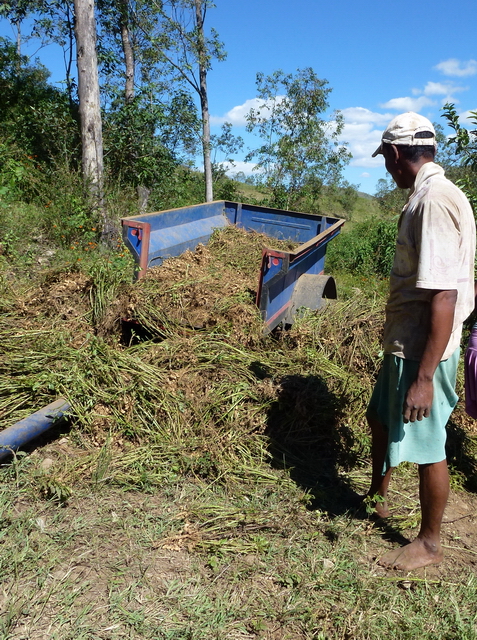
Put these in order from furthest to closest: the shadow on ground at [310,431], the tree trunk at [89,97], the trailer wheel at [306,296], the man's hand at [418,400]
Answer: the tree trunk at [89,97] → the trailer wheel at [306,296] → the shadow on ground at [310,431] → the man's hand at [418,400]

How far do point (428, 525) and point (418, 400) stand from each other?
0.69m

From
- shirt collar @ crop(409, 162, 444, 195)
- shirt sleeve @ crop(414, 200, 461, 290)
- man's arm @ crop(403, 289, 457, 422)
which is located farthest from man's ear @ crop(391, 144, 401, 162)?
man's arm @ crop(403, 289, 457, 422)

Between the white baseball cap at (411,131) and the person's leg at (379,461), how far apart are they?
1.36 m

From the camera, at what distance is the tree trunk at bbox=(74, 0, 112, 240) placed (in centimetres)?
732

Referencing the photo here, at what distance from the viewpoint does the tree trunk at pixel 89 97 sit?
732 cm

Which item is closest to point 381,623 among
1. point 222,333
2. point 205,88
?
point 222,333

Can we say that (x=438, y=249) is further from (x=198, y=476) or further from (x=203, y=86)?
(x=203, y=86)

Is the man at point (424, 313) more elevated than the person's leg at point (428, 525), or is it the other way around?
the man at point (424, 313)

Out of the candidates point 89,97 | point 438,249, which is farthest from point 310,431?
point 89,97

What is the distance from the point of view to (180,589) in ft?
7.47

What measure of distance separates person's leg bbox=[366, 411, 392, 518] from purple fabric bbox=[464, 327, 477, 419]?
535mm

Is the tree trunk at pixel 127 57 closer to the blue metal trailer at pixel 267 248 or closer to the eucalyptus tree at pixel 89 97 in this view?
the eucalyptus tree at pixel 89 97

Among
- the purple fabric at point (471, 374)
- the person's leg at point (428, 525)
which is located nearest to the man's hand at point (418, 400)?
the person's leg at point (428, 525)

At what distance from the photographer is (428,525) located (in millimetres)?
2496
